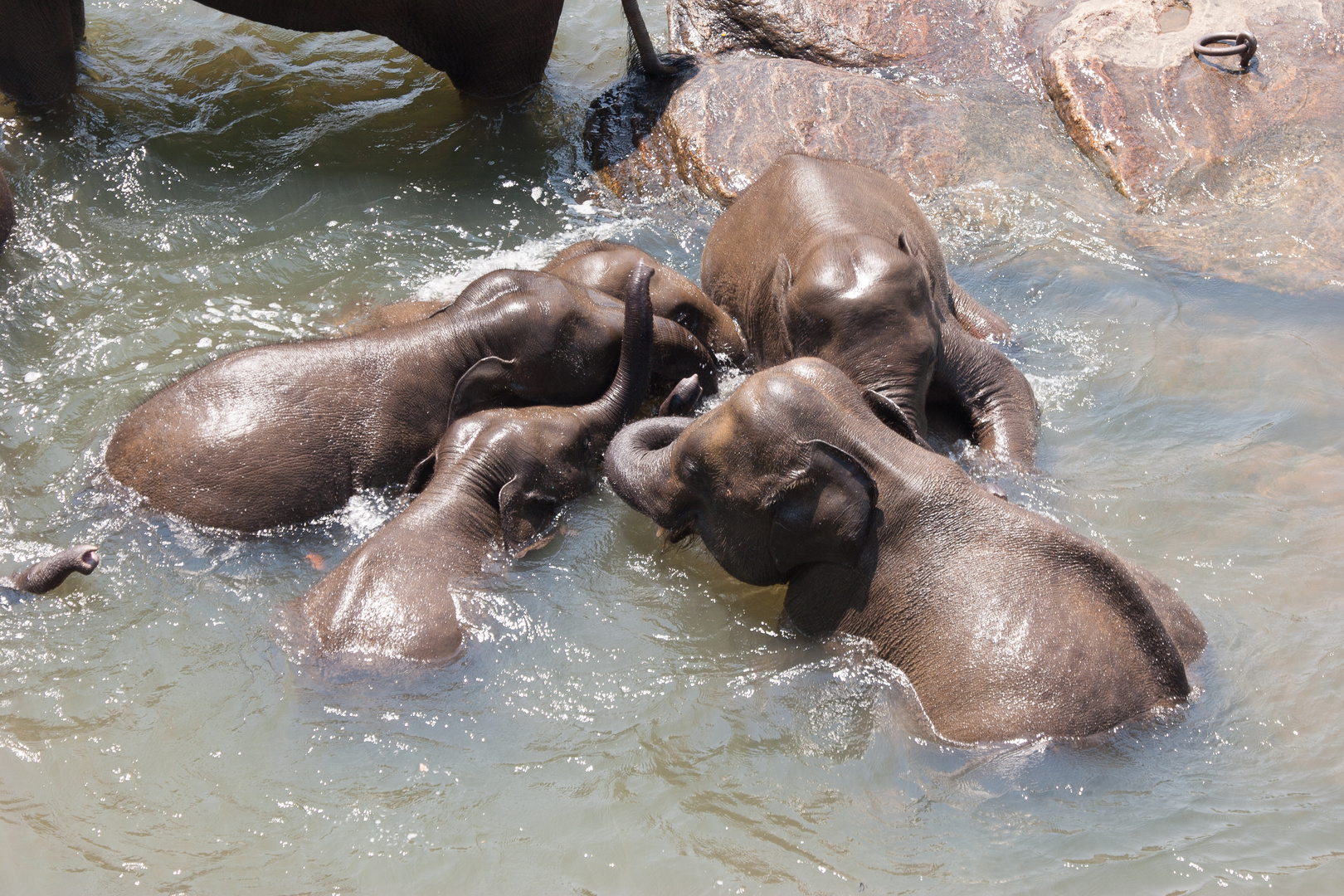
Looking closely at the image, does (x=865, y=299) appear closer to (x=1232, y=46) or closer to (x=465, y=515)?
(x=465, y=515)

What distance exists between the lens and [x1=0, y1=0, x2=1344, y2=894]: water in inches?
171

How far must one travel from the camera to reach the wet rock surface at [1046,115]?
8.92 m

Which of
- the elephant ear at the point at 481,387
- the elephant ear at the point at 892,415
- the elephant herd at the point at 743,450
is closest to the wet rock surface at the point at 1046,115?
the elephant herd at the point at 743,450

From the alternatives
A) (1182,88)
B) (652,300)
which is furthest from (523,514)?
(1182,88)

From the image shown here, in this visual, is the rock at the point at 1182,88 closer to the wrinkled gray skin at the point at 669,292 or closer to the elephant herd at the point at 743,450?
the elephant herd at the point at 743,450

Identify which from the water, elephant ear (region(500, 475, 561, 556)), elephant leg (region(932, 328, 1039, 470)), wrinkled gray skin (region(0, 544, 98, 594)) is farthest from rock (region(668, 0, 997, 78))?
wrinkled gray skin (region(0, 544, 98, 594))

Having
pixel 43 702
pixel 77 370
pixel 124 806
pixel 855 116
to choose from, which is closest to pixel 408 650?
pixel 124 806

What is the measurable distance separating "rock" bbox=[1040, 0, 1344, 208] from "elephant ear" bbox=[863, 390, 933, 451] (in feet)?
15.0

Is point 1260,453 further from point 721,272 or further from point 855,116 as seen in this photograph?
point 855,116

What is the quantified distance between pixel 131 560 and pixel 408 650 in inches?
71.2

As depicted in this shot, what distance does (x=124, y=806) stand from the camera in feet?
15.0

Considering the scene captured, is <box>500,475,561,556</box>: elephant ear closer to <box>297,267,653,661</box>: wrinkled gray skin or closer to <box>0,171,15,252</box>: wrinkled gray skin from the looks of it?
<box>297,267,653,661</box>: wrinkled gray skin

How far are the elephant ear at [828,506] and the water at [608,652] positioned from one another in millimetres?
587

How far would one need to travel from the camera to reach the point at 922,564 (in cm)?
491
